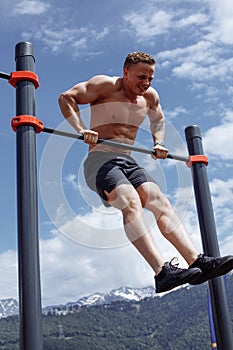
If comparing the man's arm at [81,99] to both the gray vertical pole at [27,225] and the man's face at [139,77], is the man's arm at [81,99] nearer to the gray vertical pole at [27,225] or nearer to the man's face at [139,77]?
the man's face at [139,77]

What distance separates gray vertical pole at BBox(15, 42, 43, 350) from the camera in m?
3.05

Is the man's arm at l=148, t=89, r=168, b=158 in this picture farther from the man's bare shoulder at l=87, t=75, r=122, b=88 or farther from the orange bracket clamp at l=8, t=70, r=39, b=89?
the orange bracket clamp at l=8, t=70, r=39, b=89

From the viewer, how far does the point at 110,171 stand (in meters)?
3.93

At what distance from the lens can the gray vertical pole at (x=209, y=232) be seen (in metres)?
4.33

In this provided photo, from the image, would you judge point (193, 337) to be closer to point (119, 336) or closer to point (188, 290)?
point (119, 336)

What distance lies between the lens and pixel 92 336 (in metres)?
138

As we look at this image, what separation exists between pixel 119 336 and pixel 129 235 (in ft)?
489

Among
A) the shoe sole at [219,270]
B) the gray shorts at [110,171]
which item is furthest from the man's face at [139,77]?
the shoe sole at [219,270]

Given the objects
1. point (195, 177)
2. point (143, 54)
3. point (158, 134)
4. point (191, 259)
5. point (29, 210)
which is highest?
point (143, 54)

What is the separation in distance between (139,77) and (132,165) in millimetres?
718

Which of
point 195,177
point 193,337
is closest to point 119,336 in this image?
point 193,337

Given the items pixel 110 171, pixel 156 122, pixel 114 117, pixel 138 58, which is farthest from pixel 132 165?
pixel 138 58

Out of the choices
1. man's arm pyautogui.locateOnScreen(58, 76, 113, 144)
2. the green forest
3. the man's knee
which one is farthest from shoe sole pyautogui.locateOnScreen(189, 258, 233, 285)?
the green forest

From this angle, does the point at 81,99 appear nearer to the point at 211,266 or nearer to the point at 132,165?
the point at 132,165
